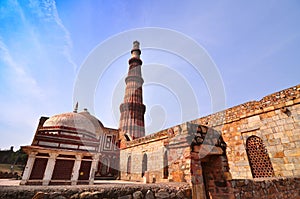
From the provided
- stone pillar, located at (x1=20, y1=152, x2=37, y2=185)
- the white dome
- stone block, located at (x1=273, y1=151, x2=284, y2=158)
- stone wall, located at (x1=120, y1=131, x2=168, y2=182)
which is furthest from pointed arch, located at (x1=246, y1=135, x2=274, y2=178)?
the white dome

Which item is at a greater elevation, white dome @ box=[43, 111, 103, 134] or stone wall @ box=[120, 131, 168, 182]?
white dome @ box=[43, 111, 103, 134]

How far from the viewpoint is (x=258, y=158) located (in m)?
6.34

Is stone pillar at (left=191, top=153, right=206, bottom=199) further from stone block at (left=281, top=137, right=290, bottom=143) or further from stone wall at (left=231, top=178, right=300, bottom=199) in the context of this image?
stone block at (left=281, top=137, right=290, bottom=143)

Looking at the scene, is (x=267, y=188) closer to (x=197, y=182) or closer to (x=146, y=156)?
(x=197, y=182)

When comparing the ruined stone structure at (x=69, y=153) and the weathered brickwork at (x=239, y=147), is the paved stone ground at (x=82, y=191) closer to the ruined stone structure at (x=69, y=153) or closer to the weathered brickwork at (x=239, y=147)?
the weathered brickwork at (x=239, y=147)

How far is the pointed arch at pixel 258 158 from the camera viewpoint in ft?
19.8

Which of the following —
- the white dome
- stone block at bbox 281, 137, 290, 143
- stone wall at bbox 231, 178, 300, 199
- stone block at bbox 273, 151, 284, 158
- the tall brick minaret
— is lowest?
stone wall at bbox 231, 178, 300, 199

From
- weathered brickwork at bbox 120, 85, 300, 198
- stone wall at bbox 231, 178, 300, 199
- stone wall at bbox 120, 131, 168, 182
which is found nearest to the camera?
weathered brickwork at bbox 120, 85, 300, 198

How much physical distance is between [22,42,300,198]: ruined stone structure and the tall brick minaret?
4829 millimetres

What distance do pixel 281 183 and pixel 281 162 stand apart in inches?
102

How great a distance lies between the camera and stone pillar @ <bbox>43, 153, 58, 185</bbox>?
9799mm

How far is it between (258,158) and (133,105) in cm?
1840

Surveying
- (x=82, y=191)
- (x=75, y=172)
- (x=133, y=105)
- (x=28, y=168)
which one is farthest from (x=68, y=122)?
(x=82, y=191)

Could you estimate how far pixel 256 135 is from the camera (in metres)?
6.54
